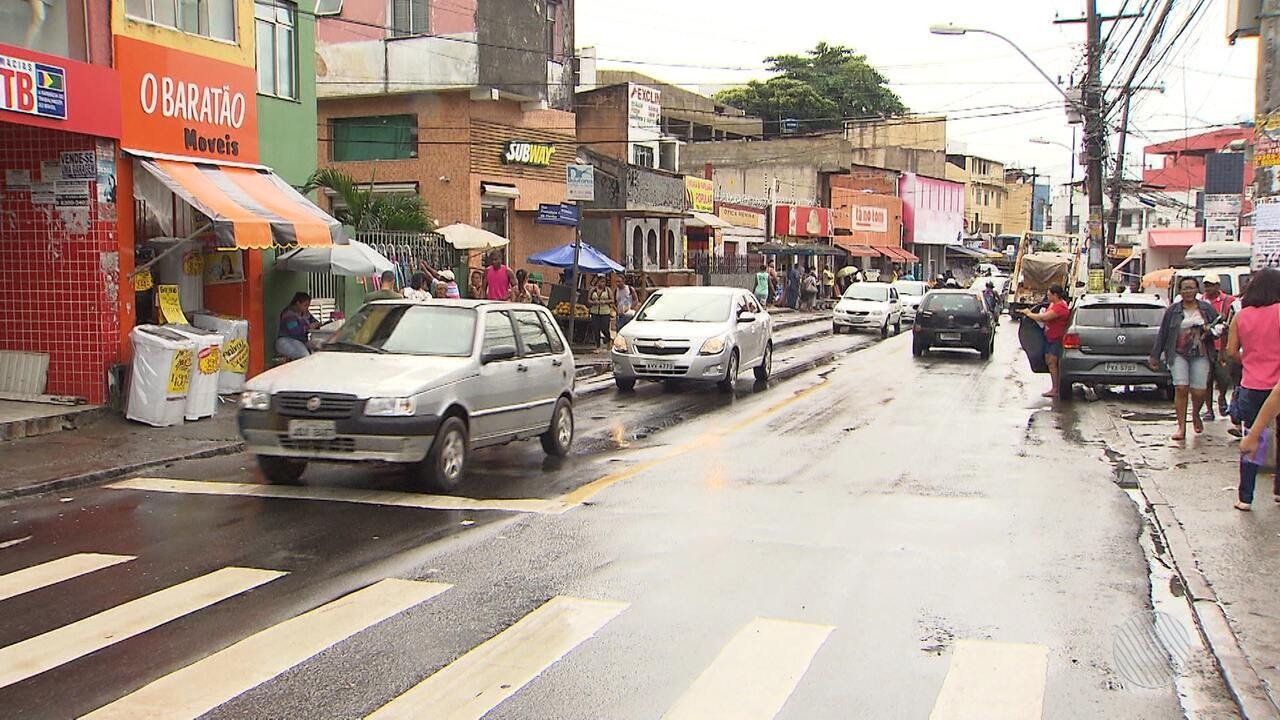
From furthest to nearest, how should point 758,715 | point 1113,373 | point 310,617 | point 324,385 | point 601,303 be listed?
point 601,303 < point 1113,373 < point 324,385 < point 310,617 < point 758,715

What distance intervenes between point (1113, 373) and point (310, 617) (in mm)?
13496

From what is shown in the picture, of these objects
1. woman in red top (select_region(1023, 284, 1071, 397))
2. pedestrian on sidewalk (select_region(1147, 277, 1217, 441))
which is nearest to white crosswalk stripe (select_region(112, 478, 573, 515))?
pedestrian on sidewalk (select_region(1147, 277, 1217, 441))

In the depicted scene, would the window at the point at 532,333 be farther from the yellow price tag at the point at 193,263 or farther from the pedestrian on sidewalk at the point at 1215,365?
the pedestrian on sidewalk at the point at 1215,365

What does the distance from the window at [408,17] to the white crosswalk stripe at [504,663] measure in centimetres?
2388

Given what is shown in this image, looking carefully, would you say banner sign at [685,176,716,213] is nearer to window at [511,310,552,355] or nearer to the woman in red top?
the woman in red top

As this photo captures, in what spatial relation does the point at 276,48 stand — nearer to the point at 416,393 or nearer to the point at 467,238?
the point at 467,238

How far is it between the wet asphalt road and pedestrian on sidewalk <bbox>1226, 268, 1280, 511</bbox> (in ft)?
3.87

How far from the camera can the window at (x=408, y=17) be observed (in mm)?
27891

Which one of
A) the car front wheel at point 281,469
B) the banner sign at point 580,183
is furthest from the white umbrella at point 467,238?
the car front wheel at point 281,469

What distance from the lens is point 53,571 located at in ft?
23.5

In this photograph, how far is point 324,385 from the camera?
31.0ft

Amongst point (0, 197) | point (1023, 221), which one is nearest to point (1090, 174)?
point (0, 197)

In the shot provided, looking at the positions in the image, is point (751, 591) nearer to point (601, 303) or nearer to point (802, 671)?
point (802, 671)

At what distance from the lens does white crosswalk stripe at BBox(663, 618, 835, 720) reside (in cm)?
489
